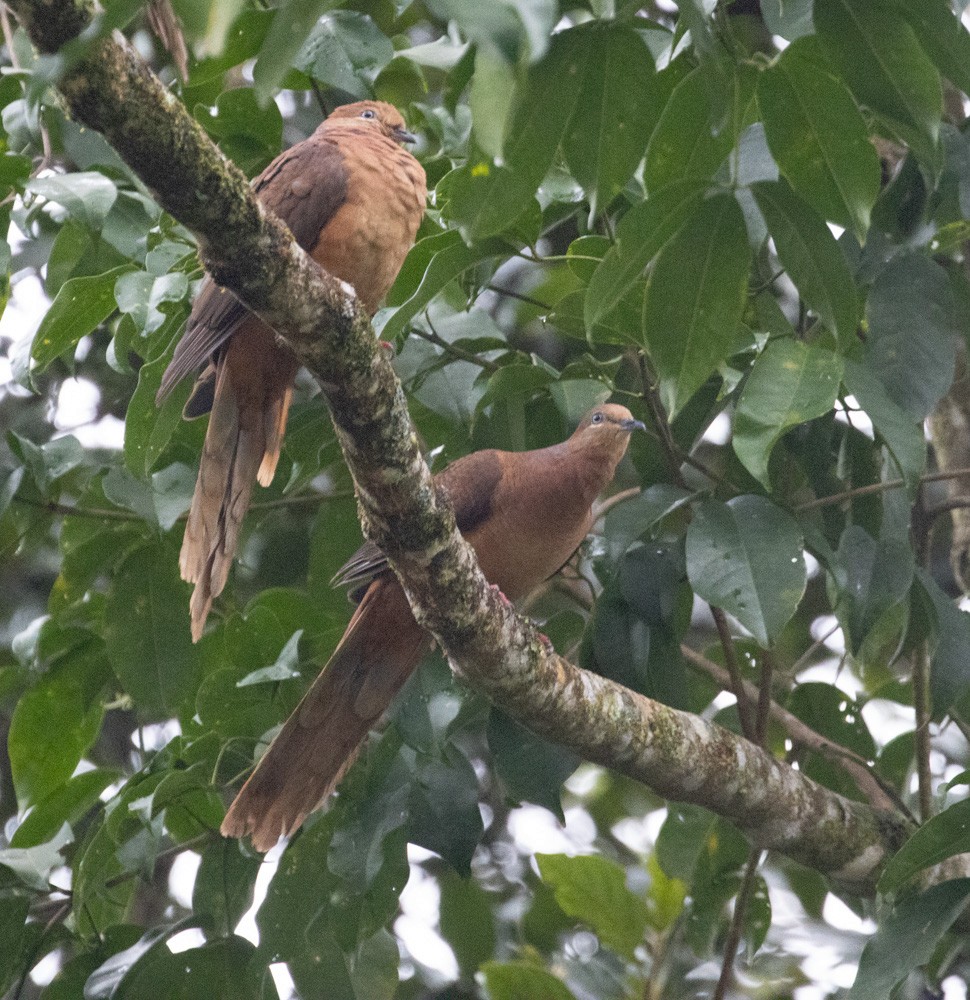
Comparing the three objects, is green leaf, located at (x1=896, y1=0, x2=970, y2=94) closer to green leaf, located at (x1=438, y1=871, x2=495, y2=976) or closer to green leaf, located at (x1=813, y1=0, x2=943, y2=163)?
green leaf, located at (x1=813, y1=0, x2=943, y2=163)

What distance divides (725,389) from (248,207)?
4.23 ft

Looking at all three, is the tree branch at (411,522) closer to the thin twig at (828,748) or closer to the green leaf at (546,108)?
the thin twig at (828,748)

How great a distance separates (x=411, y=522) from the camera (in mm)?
2512

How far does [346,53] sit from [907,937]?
2366 mm

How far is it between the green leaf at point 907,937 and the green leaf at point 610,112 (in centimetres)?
159

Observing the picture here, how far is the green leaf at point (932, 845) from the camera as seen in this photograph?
8.43ft

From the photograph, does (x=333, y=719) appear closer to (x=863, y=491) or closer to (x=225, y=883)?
(x=225, y=883)

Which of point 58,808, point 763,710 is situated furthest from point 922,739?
point 58,808

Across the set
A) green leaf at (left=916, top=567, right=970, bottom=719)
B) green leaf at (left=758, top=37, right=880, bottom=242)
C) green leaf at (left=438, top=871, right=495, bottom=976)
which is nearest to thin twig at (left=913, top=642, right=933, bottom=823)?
green leaf at (left=916, top=567, right=970, bottom=719)

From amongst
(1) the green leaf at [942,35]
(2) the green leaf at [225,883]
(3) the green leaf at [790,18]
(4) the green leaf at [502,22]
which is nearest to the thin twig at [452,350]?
(3) the green leaf at [790,18]

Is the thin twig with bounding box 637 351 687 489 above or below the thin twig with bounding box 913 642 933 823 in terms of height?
A: above

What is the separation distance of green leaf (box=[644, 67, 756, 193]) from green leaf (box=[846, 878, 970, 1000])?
1537mm

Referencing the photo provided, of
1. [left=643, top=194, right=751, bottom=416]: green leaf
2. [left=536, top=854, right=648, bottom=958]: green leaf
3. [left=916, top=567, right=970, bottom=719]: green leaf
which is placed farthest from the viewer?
[left=536, top=854, right=648, bottom=958]: green leaf

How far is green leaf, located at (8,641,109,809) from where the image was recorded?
11.8 ft
